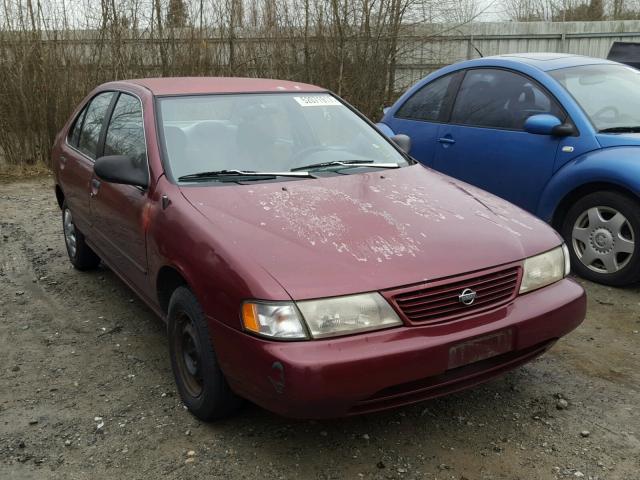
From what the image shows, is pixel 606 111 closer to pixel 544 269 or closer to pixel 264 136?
pixel 544 269

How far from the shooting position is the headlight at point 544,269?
2.77 metres

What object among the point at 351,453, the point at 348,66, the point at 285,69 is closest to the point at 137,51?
the point at 285,69

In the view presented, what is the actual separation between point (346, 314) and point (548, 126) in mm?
3050

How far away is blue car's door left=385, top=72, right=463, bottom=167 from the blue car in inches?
0.4

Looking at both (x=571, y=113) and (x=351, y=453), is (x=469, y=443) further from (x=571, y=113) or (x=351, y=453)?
(x=571, y=113)

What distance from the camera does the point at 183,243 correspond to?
2834mm

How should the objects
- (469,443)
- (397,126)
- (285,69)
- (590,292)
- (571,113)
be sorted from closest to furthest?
1. (469,443)
2. (590,292)
3. (571,113)
4. (397,126)
5. (285,69)

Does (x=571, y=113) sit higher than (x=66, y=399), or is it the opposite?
(x=571, y=113)

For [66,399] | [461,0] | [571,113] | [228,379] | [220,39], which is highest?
[461,0]

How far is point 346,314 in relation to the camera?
2.35m

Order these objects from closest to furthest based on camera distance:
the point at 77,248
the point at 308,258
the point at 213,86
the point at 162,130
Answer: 1. the point at 308,258
2. the point at 162,130
3. the point at 213,86
4. the point at 77,248

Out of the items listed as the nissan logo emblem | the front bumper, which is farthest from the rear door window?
the nissan logo emblem

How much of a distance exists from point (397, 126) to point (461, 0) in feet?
25.9

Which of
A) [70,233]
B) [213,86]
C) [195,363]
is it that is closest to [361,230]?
[195,363]
